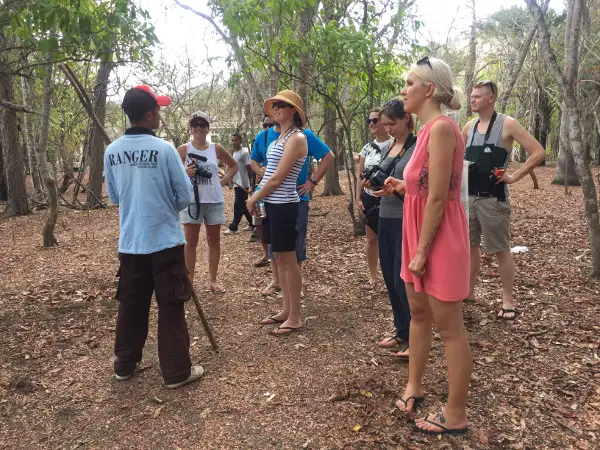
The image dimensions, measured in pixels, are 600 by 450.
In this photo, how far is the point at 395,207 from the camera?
10.8 feet

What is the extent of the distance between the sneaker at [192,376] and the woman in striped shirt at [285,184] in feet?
3.23

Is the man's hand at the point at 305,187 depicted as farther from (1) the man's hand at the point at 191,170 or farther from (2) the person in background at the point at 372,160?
(1) the man's hand at the point at 191,170

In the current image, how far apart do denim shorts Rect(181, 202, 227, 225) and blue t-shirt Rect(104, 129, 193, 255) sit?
5.11 feet

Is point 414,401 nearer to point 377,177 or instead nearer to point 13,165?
point 377,177

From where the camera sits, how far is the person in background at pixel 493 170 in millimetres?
3760

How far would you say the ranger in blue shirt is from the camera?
2.96 meters

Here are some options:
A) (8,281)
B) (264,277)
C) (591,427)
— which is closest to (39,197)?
(8,281)

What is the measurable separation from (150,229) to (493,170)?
278cm

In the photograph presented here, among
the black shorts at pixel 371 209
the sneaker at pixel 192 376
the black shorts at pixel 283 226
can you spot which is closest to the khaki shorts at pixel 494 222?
the black shorts at pixel 371 209

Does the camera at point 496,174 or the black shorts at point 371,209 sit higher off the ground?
the camera at point 496,174

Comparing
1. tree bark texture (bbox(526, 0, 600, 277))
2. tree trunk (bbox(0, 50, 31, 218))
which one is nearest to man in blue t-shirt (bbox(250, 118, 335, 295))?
tree bark texture (bbox(526, 0, 600, 277))

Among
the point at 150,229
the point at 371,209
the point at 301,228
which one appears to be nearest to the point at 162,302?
the point at 150,229

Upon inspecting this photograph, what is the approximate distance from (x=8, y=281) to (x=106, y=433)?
419cm

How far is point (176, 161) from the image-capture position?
3062mm
